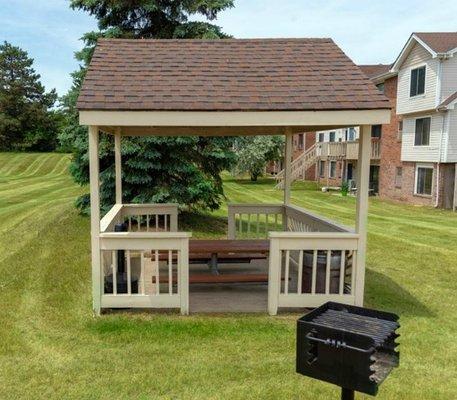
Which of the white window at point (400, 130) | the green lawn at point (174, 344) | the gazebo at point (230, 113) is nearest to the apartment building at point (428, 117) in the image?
the white window at point (400, 130)

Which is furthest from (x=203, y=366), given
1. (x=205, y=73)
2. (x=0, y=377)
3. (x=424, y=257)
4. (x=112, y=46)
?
(x=424, y=257)

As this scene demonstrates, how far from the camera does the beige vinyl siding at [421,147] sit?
68.1 ft

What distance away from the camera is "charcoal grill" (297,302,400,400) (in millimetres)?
2217

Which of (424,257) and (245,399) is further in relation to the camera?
(424,257)

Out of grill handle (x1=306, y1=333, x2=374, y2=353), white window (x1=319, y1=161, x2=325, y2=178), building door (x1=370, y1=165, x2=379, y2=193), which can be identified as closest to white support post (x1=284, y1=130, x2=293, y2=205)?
grill handle (x1=306, y1=333, x2=374, y2=353)

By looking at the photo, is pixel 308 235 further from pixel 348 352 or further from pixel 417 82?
pixel 417 82

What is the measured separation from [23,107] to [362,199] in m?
61.1

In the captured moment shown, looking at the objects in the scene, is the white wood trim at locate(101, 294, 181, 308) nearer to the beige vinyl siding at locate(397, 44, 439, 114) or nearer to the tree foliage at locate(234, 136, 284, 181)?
the beige vinyl siding at locate(397, 44, 439, 114)

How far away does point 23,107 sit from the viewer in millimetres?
57719

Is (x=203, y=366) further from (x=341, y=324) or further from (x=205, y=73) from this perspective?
(x=205, y=73)

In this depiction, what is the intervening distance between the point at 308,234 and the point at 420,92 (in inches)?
765

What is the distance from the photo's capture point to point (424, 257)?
959 centimetres

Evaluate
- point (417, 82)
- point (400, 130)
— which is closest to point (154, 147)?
point (417, 82)

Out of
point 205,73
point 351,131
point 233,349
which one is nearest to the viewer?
point 233,349
